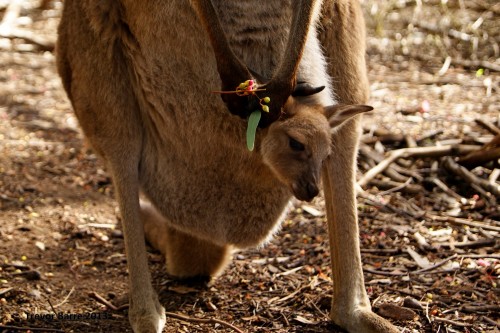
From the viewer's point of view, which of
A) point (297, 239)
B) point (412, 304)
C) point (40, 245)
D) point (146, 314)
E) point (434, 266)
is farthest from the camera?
point (297, 239)

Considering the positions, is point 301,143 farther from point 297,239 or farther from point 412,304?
point 297,239

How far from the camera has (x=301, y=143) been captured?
2.75m

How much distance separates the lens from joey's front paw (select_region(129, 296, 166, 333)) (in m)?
2.95

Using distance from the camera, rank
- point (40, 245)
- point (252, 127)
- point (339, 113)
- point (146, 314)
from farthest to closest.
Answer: point (40, 245)
point (146, 314)
point (339, 113)
point (252, 127)

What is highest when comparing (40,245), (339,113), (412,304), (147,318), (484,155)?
(339,113)

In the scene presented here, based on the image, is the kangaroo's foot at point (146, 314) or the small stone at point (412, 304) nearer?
the kangaroo's foot at point (146, 314)

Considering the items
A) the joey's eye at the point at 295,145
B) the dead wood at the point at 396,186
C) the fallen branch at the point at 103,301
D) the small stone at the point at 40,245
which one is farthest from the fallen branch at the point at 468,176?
the small stone at the point at 40,245

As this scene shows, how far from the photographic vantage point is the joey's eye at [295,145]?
9.02 feet

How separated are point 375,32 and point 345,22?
15.3 feet

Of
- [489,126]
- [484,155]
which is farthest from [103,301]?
[489,126]

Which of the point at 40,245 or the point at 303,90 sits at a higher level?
the point at 303,90

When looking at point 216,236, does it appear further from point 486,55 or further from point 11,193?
point 486,55

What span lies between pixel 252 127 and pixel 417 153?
6.89 feet

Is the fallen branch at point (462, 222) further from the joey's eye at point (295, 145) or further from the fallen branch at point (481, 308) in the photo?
the joey's eye at point (295, 145)
